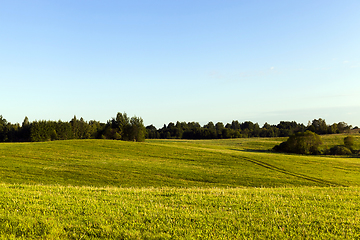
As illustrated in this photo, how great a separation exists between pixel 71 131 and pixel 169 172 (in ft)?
380

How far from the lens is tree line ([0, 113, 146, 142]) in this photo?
112125 millimetres

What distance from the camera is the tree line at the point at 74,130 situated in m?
112

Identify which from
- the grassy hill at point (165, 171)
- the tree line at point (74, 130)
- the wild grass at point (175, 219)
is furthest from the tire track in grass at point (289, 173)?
the tree line at point (74, 130)

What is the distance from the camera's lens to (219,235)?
582 centimetres

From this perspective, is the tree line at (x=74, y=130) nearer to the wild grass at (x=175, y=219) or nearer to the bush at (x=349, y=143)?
the bush at (x=349, y=143)

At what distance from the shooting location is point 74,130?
5655 inches

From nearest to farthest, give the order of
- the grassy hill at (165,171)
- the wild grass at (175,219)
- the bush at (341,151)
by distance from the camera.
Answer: the wild grass at (175,219), the grassy hill at (165,171), the bush at (341,151)

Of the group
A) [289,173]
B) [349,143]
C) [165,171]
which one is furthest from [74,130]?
[349,143]

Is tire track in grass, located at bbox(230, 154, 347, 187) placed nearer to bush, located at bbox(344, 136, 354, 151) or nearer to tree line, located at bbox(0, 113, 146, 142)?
bush, located at bbox(344, 136, 354, 151)

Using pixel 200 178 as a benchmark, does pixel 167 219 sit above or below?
above

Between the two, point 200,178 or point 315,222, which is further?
point 200,178

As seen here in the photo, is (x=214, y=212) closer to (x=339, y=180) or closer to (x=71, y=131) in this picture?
(x=339, y=180)

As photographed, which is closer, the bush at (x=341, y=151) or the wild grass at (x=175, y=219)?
the wild grass at (x=175, y=219)

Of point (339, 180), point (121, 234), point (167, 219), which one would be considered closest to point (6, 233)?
point (121, 234)
